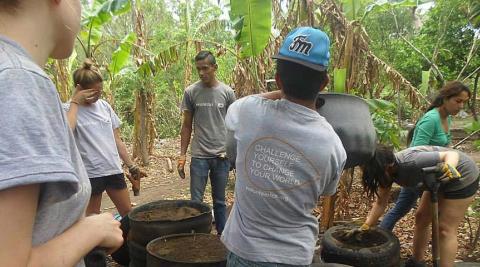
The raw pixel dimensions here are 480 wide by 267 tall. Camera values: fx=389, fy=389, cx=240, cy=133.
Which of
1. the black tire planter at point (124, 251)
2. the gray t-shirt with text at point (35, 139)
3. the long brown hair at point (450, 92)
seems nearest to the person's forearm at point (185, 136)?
the black tire planter at point (124, 251)

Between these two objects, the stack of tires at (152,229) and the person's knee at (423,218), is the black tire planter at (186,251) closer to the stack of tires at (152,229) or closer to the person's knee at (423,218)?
the stack of tires at (152,229)

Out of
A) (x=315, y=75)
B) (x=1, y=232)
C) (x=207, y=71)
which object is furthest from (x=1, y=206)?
(x=207, y=71)

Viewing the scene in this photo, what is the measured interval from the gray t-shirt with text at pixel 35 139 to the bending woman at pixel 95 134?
305 cm

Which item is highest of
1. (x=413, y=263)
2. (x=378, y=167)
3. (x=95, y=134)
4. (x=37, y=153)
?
(x=37, y=153)

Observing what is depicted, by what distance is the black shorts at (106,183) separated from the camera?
398 centimetres

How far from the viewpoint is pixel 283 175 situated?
1.86m

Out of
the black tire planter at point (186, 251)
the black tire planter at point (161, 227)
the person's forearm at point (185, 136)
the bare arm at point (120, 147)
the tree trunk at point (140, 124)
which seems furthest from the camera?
the tree trunk at point (140, 124)

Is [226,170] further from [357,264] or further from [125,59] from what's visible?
[125,59]

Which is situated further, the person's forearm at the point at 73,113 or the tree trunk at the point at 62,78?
the tree trunk at the point at 62,78

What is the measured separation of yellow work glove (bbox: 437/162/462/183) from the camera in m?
3.31

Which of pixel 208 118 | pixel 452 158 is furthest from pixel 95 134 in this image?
pixel 452 158

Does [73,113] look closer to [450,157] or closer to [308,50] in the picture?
[308,50]

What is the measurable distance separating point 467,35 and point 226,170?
9054 mm

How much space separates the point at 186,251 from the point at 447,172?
91.0 inches
